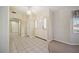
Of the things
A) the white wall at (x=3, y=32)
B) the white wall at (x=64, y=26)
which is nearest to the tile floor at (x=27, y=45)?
the white wall at (x=3, y=32)

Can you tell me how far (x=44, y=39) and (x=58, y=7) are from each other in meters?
0.67

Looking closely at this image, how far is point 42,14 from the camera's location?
1.91m

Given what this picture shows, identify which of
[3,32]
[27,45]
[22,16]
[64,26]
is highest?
[22,16]

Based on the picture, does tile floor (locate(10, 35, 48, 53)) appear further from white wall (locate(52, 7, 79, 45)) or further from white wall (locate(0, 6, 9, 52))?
white wall (locate(52, 7, 79, 45))

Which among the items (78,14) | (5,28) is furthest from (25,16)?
(78,14)

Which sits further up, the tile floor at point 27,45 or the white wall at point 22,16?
the white wall at point 22,16

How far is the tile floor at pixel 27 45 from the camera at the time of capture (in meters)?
1.89

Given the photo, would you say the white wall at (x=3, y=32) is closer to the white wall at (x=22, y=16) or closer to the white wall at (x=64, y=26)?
the white wall at (x=22, y=16)

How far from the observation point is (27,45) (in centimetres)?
193

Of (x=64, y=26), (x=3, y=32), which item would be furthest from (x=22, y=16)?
(x=64, y=26)

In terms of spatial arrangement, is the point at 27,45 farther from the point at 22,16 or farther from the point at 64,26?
the point at 64,26

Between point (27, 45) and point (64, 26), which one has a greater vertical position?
point (64, 26)
